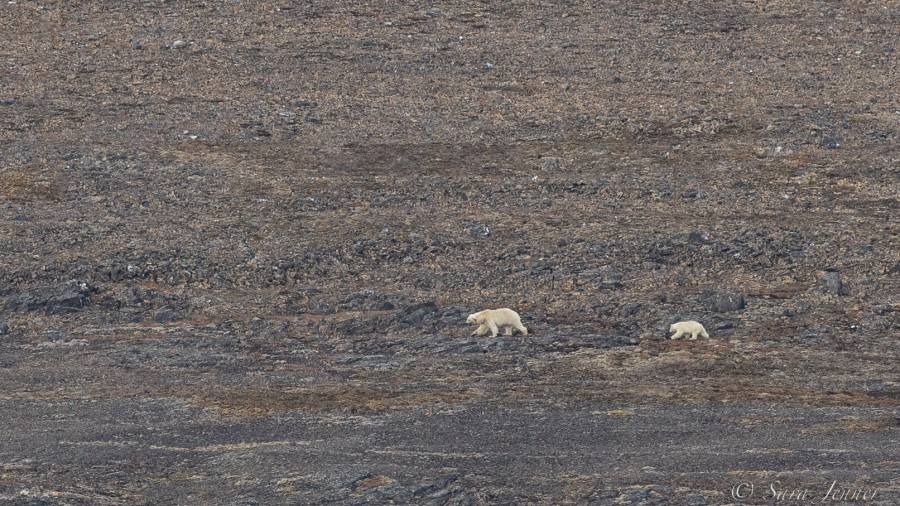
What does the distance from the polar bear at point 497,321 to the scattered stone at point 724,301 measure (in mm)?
1855

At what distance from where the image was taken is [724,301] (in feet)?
37.7

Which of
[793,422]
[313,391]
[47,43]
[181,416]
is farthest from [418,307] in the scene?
[47,43]

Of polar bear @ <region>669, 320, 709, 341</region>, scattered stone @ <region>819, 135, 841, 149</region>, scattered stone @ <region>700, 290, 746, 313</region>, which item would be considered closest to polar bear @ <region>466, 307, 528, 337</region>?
polar bear @ <region>669, 320, 709, 341</region>

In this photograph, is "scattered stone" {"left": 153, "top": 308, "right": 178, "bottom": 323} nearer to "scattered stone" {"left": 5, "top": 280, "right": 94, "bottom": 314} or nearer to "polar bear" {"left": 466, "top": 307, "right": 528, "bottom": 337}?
"scattered stone" {"left": 5, "top": 280, "right": 94, "bottom": 314}

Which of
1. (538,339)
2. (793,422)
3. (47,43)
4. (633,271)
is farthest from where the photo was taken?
(47,43)

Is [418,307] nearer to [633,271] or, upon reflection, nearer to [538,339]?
[538,339]

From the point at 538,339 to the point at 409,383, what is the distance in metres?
1.47

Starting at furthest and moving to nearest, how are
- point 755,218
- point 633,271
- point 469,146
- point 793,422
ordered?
point 469,146, point 755,218, point 633,271, point 793,422

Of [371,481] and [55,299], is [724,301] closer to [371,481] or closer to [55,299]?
[371,481]

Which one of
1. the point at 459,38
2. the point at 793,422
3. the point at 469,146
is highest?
the point at 459,38

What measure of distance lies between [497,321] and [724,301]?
7.30 ft

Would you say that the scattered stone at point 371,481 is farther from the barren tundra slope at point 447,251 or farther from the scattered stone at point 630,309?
the scattered stone at point 630,309

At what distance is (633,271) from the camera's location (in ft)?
40.8

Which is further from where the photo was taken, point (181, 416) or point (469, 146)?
point (469, 146)
